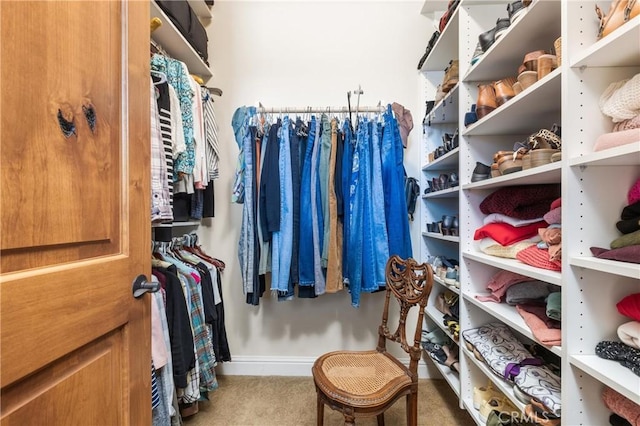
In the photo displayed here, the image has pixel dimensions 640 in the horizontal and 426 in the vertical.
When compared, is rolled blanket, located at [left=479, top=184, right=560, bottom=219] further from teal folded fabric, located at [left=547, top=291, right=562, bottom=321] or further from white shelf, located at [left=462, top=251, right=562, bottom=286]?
teal folded fabric, located at [left=547, top=291, right=562, bottom=321]

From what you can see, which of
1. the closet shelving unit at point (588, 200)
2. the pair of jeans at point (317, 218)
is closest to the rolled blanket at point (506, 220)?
the closet shelving unit at point (588, 200)

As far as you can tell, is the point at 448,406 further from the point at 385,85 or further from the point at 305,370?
the point at 385,85

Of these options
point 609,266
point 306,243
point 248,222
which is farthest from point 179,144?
point 609,266

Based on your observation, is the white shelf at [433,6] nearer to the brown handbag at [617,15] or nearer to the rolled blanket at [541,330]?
the brown handbag at [617,15]

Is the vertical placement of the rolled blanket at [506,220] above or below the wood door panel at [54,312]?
above

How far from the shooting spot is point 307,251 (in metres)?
1.53

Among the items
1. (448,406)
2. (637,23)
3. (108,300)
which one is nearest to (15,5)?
(108,300)

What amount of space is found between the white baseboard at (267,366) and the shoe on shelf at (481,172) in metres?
1.34

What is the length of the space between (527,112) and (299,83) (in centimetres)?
136

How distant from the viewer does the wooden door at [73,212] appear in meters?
0.46

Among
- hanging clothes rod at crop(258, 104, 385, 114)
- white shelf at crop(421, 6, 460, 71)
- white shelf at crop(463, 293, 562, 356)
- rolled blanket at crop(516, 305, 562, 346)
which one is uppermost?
white shelf at crop(421, 6, 460, 71)

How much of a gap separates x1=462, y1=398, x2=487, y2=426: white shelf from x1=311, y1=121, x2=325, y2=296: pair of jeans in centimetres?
80

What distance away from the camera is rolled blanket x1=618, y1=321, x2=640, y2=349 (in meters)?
0.63

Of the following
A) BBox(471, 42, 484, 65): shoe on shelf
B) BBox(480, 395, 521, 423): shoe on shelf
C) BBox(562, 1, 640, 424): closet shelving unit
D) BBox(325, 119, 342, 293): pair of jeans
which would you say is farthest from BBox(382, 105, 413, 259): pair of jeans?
BBox(562, 1, 640, 424): closet shelving unit
